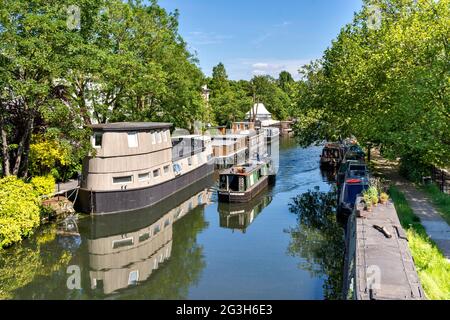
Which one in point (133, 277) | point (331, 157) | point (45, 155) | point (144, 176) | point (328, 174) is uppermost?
point (45, 155)

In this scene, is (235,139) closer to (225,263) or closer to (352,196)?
(352,196)

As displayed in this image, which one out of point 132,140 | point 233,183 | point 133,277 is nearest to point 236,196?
point 233,183

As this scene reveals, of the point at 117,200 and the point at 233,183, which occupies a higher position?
the point at 233,183

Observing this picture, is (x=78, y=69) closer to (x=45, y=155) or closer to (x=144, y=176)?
(x=45, y=155)

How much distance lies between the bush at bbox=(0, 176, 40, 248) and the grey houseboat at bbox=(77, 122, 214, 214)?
5.75 m

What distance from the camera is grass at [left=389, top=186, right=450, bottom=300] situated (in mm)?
13961

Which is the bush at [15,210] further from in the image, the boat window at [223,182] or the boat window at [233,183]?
the boat window at [233,183]

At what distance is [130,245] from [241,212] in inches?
416

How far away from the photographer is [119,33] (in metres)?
38.0

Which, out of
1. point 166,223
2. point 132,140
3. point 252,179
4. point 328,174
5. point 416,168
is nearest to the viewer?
point 416,168

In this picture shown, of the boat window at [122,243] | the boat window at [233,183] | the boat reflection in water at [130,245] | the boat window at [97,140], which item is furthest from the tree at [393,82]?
the boat window at [97,140]

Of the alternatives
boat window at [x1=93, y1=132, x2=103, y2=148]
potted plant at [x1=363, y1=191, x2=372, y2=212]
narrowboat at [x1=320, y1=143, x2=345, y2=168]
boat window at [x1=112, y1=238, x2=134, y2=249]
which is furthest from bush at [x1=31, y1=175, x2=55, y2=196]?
narrowboat at [x1=320, y1=143, x2=345, y2=168]

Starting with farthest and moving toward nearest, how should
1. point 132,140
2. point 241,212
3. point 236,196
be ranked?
point 236,196 → point 241,212 → point 132,140

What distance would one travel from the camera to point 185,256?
24625 mm
